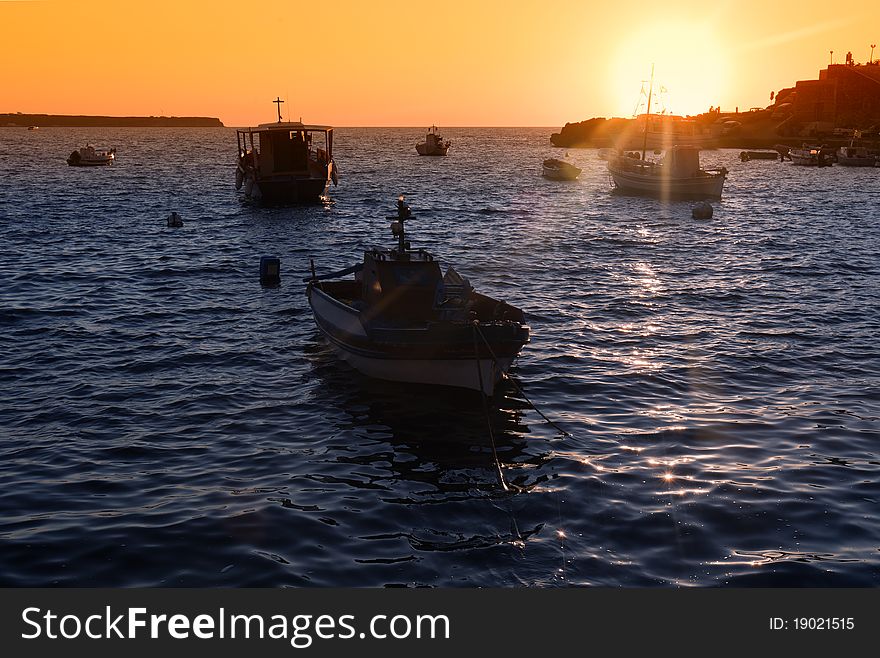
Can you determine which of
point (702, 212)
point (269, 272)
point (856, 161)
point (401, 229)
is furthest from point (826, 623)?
point (856, 161)

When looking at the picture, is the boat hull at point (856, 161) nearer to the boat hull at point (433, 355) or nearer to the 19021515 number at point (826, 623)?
the boat hull at point (433, 355)

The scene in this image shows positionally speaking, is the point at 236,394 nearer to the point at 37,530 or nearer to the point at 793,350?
the point at 37,530

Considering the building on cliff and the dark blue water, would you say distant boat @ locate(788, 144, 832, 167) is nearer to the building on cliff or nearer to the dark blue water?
the building on cliff

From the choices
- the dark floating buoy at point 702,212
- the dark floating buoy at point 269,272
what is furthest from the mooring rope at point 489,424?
the dark floating buoy at point 702,212

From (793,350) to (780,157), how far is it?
132m

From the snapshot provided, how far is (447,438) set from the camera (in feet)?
53.5

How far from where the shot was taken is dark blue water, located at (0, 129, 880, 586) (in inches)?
455

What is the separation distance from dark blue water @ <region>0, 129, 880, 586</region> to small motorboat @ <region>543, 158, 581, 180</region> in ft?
216

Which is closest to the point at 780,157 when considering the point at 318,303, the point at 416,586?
the point at 318,303

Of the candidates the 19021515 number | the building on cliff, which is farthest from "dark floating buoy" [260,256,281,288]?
the building on cliff

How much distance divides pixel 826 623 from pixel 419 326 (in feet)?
37.3

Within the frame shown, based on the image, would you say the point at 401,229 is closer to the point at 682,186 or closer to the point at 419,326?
the point at 419,326

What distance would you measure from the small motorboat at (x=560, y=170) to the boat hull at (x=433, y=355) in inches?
3405

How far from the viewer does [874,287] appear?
3209cm
